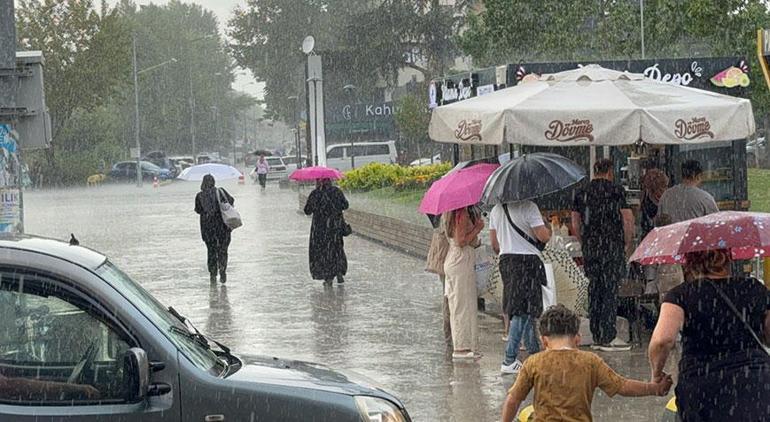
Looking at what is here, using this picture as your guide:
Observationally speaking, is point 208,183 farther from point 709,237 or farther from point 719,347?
point 719,347

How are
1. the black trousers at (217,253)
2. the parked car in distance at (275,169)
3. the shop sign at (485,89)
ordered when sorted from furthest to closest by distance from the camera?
the parked car in distance at (275,169), the black trousers at (217,253), the shop sign at (485,89)

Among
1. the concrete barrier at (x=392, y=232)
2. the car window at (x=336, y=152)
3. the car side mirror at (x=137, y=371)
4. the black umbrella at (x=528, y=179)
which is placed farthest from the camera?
the car window at (x=336, y=152)

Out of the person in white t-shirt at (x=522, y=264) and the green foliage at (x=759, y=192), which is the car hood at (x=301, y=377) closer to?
the person in white t-shirt at (x=522, y=264)

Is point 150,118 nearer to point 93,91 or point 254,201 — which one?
point 93,91

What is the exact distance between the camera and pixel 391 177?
36.3 meters

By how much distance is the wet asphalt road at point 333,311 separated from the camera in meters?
10.6

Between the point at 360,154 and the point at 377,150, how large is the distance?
4.15 ft

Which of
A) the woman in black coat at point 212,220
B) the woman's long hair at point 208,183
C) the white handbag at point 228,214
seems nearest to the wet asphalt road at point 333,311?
the woman in black coat at point 212,220

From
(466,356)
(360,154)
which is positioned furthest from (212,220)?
(360,154)

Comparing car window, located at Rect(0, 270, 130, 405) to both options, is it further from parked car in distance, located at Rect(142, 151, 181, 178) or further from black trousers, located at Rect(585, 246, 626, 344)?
parked car in distance, located at Rect(142, 151, 181, 178)

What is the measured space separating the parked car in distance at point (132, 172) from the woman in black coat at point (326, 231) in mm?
58042

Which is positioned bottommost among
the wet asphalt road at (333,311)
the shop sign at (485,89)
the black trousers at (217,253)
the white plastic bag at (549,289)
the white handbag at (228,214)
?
the wet asphalt road at (333,311)

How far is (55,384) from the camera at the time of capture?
17.3 feet

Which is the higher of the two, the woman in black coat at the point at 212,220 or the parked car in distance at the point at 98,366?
the parked car in distance at the point at 98,366
